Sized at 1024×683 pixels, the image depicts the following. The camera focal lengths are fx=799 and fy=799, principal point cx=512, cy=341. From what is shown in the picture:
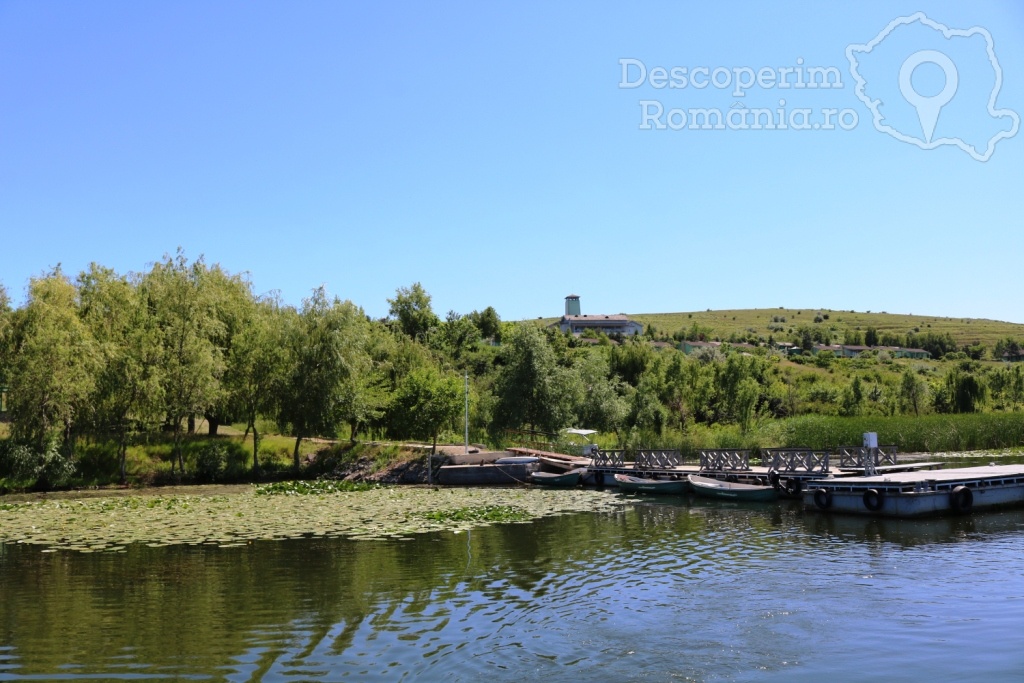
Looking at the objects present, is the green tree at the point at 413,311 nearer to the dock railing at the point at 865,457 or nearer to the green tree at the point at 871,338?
the dock railing at the point at 865,457

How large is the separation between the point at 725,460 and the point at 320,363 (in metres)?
25.8

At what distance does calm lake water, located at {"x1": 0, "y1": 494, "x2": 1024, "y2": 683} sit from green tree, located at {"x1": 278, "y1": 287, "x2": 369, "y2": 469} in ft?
88.0

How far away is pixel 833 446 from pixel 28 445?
1911 inches

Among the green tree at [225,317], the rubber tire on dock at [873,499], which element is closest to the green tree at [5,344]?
the green tree at [225,317]

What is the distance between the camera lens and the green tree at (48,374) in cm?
4269

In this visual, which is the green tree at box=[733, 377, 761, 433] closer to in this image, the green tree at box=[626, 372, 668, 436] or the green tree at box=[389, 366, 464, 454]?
the green tree at box=[626, 372, 668, 436]

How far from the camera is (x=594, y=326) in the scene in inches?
6880

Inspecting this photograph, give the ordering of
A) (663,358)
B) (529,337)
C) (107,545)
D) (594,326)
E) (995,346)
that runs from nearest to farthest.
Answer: (107,545) → (529,337) → (663,358) → (995,346) → (594,326)

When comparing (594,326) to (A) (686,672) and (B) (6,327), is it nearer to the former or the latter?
(B) (6,327)

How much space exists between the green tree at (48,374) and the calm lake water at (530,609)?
68.7ft

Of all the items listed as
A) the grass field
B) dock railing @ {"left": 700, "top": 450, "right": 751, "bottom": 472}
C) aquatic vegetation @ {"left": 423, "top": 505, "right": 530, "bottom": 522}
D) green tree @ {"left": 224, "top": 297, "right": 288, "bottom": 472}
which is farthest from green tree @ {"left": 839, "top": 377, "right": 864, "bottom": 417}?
the grass field

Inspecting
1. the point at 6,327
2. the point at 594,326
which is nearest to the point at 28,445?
the point at 6,327

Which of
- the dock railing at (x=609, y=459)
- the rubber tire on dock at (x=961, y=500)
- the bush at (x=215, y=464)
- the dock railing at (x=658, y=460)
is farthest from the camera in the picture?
the bush at (x=215, y=464)

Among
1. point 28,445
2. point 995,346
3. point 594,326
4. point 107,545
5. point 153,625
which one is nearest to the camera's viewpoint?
point 153,625
